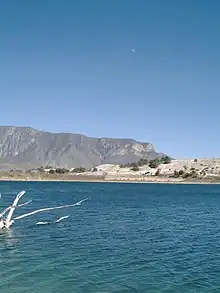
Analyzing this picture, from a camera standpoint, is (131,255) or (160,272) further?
(131,255)

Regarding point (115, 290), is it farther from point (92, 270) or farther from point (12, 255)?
point (12, 255)

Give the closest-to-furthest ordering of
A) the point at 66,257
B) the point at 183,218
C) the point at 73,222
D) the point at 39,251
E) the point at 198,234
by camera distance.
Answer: the point at 66,257, the point at 39,251, the point at 198,234, the point at 73,222, the point at 183,218

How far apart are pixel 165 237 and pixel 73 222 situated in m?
15.3

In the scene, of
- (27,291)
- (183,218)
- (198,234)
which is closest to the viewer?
(27,291)

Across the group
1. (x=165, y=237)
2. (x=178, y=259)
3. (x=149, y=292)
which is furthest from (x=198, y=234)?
(x=149, y=292)

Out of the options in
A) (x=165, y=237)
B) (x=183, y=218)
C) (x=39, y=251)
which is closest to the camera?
(x=39, y=251)

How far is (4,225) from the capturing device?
5022cm

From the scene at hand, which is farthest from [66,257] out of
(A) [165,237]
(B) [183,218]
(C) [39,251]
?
(B) [183,218]

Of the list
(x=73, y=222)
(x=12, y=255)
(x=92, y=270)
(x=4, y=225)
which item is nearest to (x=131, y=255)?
(x=92, y=270)

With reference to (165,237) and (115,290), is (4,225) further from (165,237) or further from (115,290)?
(115,290)

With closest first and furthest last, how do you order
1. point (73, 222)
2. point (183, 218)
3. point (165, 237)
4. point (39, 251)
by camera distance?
point (39, 251) < point (165, 237) < point (73, 222) < point (183, 218)

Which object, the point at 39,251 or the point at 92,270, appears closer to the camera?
the point at 92,270

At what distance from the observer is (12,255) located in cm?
3581

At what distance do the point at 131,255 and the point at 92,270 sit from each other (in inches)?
253
